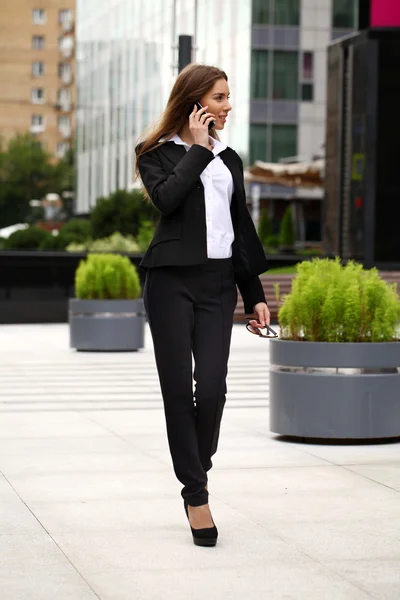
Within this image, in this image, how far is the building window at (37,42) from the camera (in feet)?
88.4

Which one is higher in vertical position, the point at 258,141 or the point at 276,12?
the point at 276,12

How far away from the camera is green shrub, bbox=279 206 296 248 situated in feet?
104

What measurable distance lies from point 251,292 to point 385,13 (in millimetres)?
20856

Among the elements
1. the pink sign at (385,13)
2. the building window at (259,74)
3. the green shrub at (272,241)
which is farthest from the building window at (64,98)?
the building window at (259,74)

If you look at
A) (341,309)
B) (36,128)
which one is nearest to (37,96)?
(36,128)

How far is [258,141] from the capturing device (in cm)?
4378

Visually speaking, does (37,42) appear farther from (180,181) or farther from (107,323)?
(180,181)

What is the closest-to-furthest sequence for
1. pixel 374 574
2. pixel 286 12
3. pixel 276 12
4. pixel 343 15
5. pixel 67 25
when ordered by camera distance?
pixel 374 574, pixel 67 25, pixel 343 15, pixel 276 12, pixel 286 12

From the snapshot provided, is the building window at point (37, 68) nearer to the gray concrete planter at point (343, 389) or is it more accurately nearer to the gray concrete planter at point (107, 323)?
the gray concrete planter at point (107, 323)

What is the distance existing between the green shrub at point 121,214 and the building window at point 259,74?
1580cm

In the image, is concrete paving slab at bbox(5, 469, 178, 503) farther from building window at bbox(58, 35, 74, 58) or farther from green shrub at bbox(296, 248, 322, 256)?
building window at bbox(58, 35, 74, 58)

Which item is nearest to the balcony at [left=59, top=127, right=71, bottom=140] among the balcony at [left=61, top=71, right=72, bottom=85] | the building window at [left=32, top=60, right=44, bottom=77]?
the balcony at [left=61, top=71, right=72, bottom=85]

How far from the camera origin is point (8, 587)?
4.52 m

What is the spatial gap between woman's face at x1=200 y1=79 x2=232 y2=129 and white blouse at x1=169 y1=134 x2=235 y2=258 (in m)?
0.14
